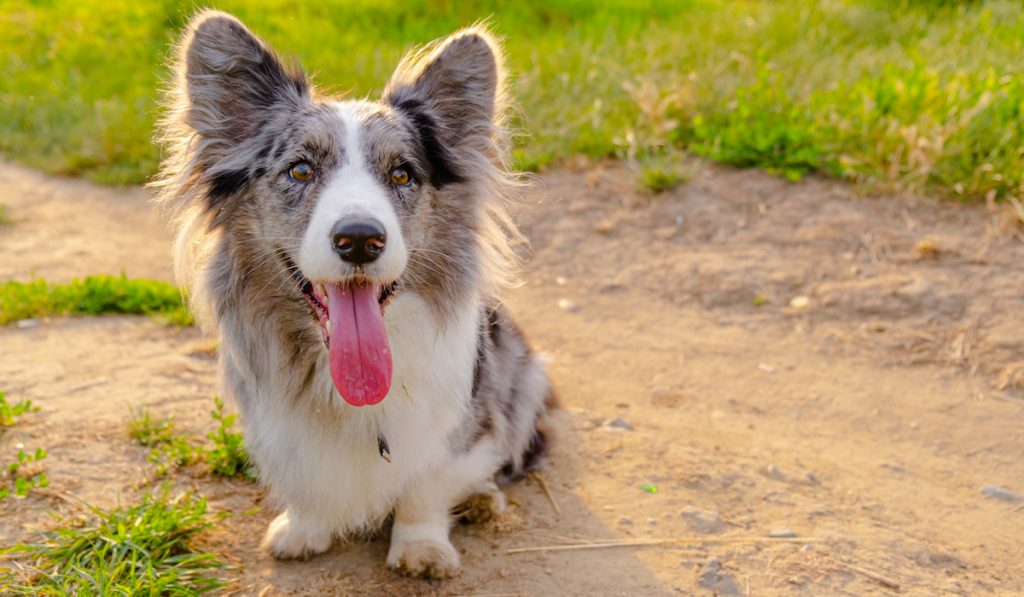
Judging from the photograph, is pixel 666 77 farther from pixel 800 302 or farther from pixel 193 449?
pixel 193 449

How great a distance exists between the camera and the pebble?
3.13 m

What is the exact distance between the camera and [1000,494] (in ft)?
12.0

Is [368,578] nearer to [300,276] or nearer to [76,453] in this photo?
[300,276]

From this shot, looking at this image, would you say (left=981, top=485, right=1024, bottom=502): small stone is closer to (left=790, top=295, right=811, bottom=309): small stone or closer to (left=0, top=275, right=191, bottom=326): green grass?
(left=790, top=295, right=811, bottom=309): small stone

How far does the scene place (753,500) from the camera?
144 inches

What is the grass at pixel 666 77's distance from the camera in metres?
6.16

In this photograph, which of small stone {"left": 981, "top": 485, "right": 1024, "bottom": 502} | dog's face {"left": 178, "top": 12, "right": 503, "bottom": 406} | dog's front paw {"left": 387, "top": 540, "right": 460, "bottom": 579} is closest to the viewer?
dog's face {"left": 178, "top": 12, "right": 503, "bottom": 406}

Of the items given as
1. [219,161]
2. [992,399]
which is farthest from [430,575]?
[992,399]

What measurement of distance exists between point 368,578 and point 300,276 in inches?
43.1

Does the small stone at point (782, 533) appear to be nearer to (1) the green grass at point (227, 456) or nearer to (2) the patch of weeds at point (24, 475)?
(1) the green grass at point (227, 456)

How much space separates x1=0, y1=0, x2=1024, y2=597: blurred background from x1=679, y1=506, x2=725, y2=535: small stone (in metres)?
0.01

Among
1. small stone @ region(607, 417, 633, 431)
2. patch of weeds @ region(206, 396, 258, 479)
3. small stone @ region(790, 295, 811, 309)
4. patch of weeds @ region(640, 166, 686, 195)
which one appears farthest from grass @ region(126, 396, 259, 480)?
patch of weeds @ region(640, 166, 686, 195)

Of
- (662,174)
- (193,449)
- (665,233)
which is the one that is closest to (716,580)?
(193,449)

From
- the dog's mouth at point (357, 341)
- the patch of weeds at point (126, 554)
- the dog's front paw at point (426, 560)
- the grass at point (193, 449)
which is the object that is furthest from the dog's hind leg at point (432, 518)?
the grass at point (193, 449)
